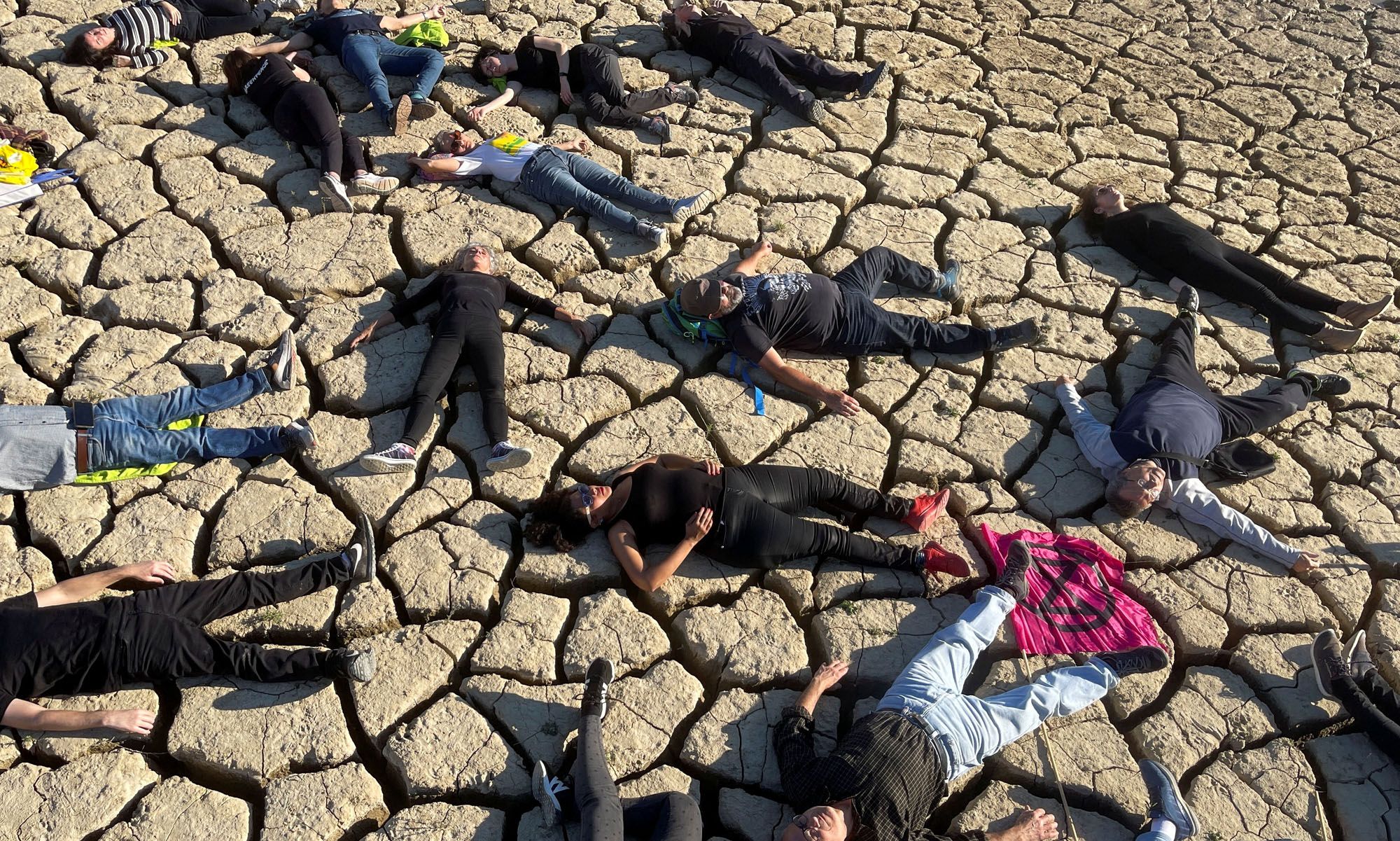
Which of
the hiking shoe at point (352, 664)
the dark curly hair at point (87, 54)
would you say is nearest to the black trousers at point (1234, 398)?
the hiking shoe at point (352, 664)

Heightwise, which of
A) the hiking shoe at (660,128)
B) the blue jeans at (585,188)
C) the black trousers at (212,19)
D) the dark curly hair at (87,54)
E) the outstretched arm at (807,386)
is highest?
the black trousers at (212,19)

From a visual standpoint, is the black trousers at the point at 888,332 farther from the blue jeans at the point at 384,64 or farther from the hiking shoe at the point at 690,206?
the blue jeans at the point at 384,64

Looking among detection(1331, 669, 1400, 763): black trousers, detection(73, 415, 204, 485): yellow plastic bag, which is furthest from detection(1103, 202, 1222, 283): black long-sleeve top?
detection(73, 415, 204, 485): yellow plastic bag

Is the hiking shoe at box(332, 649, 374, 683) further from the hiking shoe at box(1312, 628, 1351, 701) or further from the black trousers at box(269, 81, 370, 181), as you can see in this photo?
the hiking shoe at box(1312, 628, 1351, 701)

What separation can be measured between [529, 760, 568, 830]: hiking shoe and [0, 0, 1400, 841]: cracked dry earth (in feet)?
0.27

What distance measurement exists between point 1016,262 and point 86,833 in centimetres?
469

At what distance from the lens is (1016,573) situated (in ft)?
12.6

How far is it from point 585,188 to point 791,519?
2.33m

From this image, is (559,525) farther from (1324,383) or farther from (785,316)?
(1324,383)

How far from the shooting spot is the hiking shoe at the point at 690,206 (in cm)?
530

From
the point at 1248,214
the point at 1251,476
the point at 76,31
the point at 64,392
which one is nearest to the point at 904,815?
the point at 1251,476

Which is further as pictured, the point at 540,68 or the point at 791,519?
the point at 540,68

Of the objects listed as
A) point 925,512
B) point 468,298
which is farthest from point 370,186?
point 925,512

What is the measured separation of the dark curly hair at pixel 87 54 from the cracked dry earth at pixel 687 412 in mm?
83
